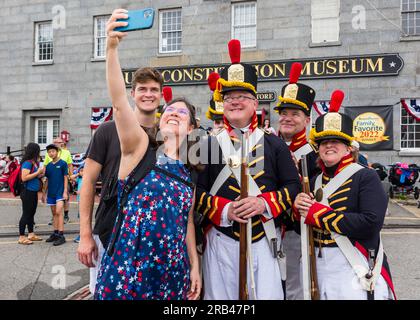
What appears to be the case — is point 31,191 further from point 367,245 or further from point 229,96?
point 367,245

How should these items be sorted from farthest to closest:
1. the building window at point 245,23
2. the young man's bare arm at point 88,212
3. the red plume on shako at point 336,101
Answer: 1. the building window at point 245,23
2. the red plume on shako at point 336,101
3. the young man's bare arm at point 88,212

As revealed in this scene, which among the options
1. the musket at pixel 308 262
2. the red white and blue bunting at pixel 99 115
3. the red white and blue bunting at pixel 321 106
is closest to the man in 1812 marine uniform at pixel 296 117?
the musket at pixel 308 262

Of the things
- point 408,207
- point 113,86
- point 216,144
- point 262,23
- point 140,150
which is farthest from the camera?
point 262,23

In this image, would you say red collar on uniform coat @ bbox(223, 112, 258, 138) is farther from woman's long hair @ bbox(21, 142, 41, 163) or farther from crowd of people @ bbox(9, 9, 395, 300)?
woman's long hair @ bbox(21, 142, 41, 163)

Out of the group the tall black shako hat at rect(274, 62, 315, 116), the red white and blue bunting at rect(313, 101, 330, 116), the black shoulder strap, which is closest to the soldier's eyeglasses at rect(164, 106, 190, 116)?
the black shoulder strap

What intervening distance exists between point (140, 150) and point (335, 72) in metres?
12.4

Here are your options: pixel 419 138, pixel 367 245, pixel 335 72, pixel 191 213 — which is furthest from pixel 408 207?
pixel 191 213

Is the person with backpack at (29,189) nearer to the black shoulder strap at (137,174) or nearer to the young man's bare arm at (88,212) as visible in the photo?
the young man's bare arm at (88,212)

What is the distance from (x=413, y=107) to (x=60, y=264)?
11898 mm

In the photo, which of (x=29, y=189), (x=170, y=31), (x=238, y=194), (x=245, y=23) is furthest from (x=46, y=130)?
(x=238, y=194)

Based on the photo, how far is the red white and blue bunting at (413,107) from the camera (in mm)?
12469

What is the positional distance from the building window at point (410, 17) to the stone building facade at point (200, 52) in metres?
0.03

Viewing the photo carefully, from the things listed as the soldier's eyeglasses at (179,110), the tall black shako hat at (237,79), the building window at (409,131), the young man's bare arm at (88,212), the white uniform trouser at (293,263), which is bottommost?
the white uniform trouser at (293,263)

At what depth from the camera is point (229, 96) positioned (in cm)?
260
